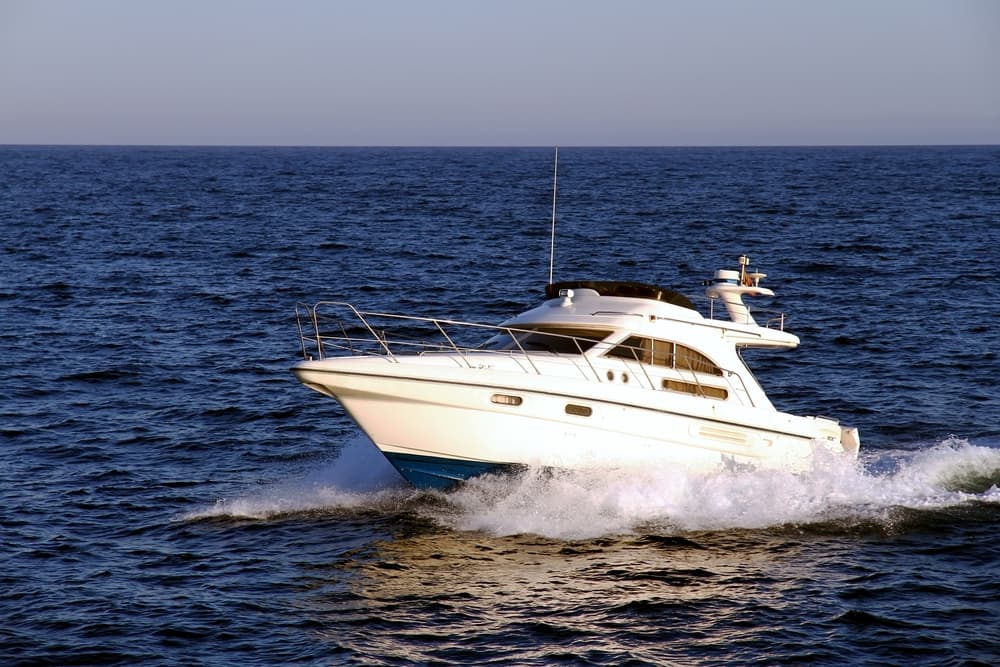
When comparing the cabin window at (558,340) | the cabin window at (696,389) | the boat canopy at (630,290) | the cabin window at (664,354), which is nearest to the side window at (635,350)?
the cabin window at (664,354)

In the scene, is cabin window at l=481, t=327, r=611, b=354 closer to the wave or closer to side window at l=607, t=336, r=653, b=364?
side window at l=607, t=336, r=653, b=364

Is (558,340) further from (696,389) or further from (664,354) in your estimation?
(696,389)

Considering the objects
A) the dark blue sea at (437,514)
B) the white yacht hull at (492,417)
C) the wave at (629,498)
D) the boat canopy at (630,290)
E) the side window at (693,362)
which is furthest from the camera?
the boat canopy at (630,290)

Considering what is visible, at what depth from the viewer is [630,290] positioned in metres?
17.2

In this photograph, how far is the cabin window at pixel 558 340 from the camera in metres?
16.1

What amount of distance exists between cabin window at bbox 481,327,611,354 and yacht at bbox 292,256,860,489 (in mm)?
20

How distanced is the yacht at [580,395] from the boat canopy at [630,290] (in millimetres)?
22

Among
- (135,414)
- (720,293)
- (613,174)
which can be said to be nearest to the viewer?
(720,293)

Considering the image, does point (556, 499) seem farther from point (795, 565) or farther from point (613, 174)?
point (613, 174)

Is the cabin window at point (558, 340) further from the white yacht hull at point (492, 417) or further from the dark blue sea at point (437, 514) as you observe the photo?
the dark blue sea at point (437, 514)

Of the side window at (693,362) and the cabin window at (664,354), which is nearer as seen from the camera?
the cabin window at (664,354)

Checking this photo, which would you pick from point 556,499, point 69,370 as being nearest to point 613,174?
point 69,370

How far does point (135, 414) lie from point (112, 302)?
12264mm

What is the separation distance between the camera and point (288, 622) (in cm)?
1246
